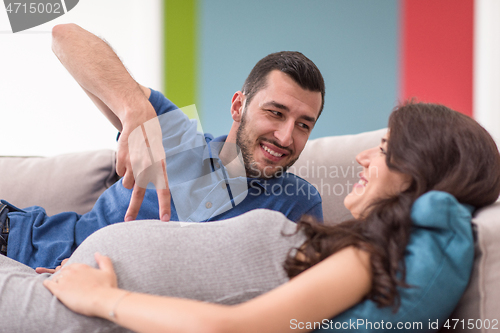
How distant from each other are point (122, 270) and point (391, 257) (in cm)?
47

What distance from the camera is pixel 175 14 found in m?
2.23

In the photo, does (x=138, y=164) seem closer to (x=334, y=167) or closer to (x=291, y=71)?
(x=291, y=71)

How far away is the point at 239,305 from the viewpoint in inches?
20.9

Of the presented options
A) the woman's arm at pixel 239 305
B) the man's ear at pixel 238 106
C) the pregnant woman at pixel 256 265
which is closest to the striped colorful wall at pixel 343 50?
the man's ear at pixel 238 106

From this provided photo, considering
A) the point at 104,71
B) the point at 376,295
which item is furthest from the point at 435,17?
the point at 376,295

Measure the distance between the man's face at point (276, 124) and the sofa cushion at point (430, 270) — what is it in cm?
76

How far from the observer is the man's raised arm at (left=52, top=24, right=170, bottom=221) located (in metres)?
0.95

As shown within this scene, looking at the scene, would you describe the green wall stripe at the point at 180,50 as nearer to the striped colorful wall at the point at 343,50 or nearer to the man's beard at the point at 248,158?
the striped colorful wall at the point at 343,50

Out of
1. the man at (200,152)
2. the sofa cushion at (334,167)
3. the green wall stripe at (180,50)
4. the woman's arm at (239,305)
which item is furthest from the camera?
the green wall stripe at (180,50)

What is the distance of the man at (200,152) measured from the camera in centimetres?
116

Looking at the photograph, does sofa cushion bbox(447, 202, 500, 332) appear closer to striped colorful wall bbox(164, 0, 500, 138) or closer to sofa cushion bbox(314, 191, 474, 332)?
sofa cushion bbox(314, 191, 474, 332)

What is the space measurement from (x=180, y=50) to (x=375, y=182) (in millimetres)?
1758

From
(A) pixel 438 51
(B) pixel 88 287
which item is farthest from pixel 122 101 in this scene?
(A) pixel 438 51

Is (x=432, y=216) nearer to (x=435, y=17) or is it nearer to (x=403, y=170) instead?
(x=403, y=170)
